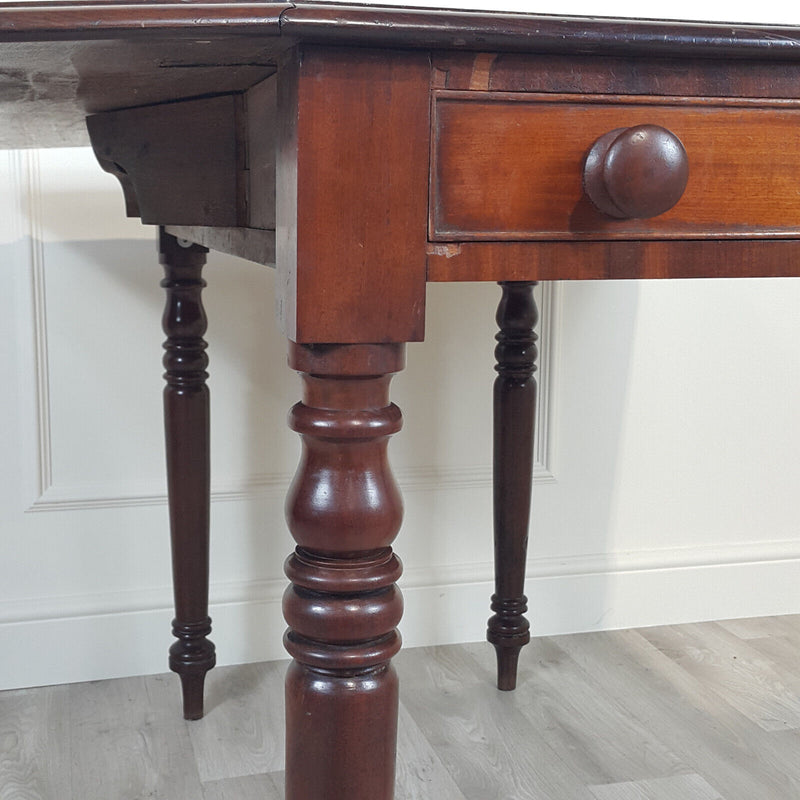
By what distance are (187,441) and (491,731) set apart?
0.51 meters

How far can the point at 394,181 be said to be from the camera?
0.56 m

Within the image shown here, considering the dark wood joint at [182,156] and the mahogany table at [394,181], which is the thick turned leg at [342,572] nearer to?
the mahogany table at [394,181]

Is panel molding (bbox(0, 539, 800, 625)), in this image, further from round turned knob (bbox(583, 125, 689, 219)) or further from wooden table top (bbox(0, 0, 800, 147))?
round turned knob (bbox(583, 125, 689, 219))

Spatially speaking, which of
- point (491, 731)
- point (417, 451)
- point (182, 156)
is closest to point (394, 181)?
point (182, 156)

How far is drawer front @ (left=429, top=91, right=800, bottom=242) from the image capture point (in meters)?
0.58

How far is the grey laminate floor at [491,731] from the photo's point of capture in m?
1.15

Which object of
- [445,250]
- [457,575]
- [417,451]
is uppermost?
[445,250]

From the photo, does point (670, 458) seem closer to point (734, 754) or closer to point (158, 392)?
point (734, 754)

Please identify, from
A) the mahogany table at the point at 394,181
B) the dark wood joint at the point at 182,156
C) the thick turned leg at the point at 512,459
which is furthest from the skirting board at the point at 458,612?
the mahogany table at the point at 394,181

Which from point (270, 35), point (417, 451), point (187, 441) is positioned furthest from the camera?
point (417, 451)

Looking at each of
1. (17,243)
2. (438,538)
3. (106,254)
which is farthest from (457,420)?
(17,243)

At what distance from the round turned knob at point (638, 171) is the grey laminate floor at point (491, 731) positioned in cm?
76

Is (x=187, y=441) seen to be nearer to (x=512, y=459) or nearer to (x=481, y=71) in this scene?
(x=512, y=459)

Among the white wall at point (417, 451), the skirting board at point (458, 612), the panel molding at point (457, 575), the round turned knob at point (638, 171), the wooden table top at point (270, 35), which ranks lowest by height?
the skirting board at point (458, 612)
